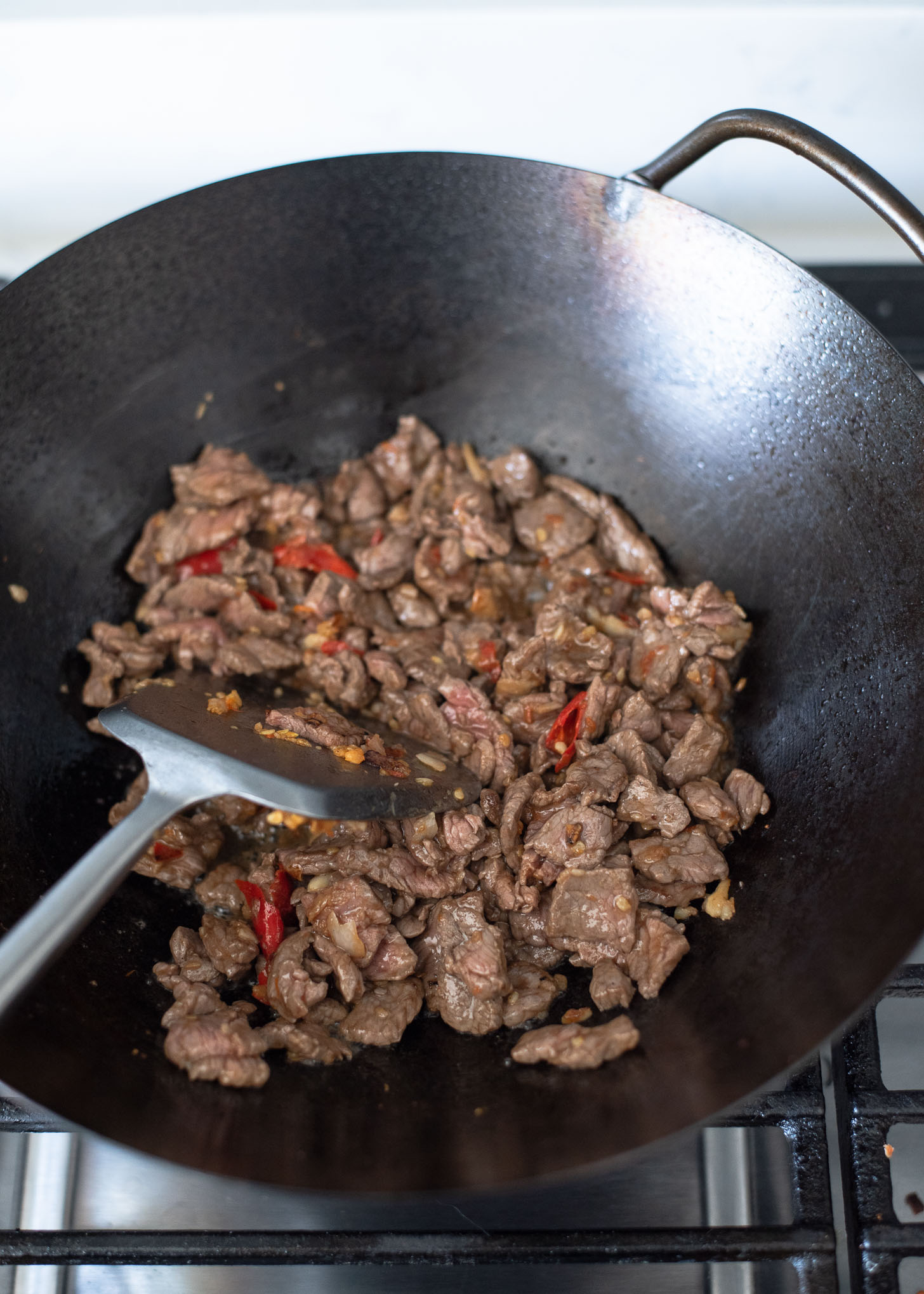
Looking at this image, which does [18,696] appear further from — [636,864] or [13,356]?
[636,864]

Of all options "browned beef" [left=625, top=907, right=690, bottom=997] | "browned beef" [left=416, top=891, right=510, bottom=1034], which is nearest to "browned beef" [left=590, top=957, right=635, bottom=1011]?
"browned beef" [left=625, top=907, right=690, bottom=997]

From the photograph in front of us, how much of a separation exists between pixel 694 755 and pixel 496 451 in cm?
101

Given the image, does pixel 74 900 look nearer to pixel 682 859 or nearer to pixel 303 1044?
pixel 303 1044

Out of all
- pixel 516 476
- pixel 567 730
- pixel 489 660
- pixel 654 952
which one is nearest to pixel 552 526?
pixel 516 476

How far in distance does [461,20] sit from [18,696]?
2.02 metres

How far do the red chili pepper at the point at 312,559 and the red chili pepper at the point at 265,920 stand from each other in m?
0.86

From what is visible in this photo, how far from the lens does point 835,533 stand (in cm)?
195

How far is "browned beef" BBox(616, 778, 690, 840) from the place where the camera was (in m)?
1.91

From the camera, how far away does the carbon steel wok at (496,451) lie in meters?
1.55

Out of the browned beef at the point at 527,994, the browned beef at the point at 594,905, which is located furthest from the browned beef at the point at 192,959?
the browned beef at the point at 594,905

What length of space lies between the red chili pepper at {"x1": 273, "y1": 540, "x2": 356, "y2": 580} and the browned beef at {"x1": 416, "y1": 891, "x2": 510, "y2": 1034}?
3.11ft

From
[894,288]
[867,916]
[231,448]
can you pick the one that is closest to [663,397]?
[894,288]

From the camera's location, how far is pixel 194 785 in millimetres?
1669

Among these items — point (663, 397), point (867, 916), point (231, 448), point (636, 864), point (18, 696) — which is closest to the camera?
point (867, 916)
